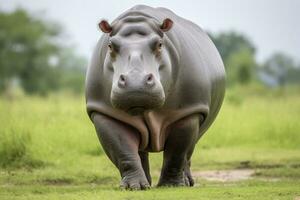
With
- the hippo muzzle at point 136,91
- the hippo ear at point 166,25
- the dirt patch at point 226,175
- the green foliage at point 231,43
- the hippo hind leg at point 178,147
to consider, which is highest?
the green foliage at point 231,43

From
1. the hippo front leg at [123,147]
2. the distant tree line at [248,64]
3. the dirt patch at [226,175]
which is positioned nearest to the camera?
the hippo front leg at [123,147]

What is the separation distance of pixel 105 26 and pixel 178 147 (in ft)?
4.65

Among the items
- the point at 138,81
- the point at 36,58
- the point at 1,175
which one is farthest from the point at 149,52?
the point at 36,58

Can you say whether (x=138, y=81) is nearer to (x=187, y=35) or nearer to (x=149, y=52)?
(x=149, y=52)

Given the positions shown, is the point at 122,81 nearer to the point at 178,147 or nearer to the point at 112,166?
the point at 178,147

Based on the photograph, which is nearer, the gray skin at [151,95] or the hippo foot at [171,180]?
the gray skin at [151,95]

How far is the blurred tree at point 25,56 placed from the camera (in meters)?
56.7

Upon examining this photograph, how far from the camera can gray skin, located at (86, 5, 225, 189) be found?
26.1ft

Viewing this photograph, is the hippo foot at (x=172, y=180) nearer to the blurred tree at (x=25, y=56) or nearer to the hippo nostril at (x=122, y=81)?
the hippo nostril at (x=122, y=81)

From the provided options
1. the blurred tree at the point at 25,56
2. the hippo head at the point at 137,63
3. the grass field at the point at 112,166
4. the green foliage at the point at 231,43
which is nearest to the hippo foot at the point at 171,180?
the grass field at the point at 112,166

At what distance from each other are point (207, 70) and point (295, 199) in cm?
211

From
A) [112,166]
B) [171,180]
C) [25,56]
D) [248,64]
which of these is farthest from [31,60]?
[171,180]

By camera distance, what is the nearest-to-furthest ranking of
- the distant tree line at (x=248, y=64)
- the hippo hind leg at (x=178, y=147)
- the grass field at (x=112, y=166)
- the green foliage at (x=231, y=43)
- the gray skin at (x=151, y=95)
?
the gray skin at (x=151, y=95) → the grass field at (x=112, y=166) → the hippo hind leg at (x=178, y=147) → the distant tree line at (x=248, y=64) → the green foliage at (x=231, y=43)

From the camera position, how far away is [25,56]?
57.7 meters
